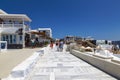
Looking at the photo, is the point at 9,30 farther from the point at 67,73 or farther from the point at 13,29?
the point at 67,73

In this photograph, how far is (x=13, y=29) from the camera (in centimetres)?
3888

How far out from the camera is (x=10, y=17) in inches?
1558

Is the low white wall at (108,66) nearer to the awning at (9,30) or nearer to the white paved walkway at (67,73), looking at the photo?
the white paved walkway at (67,73)

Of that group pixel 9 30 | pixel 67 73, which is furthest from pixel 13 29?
pixel 67 73

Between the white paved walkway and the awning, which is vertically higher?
the awning

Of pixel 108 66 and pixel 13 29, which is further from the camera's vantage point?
pixel 13 29

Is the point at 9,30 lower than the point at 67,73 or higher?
higher

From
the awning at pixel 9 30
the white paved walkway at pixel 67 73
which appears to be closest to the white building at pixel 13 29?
the awning at pixel 9 30

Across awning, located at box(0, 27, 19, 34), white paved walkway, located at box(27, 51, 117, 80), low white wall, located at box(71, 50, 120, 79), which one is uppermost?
awning, located at box(0, 27, 19, 34)

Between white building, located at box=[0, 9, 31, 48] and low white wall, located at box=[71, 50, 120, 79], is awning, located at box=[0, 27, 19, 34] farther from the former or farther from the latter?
low white wall, located at box=[71, 50, 120, 79]


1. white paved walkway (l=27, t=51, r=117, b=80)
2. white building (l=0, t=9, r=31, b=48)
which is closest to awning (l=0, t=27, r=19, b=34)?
white building (l=0, t=9, r=31, b=48)

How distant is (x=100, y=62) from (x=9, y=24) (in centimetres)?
2939

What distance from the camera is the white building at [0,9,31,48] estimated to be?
128ft

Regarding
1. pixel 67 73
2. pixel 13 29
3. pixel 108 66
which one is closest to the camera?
pixel 67 73
